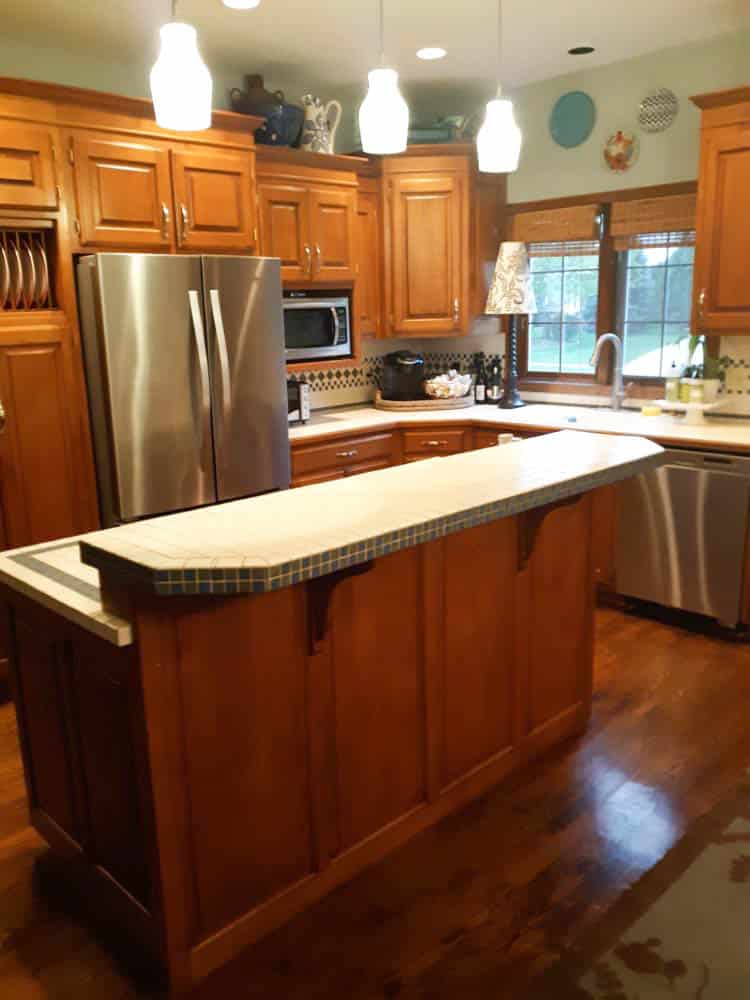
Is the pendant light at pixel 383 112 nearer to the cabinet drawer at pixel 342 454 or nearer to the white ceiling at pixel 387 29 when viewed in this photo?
the white ceiling at pixel 387 29

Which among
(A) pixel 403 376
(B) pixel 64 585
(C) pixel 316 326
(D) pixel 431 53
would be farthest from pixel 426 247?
(B) pixel 64 585

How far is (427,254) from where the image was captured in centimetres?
465

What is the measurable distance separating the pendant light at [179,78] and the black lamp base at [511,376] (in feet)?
9.92

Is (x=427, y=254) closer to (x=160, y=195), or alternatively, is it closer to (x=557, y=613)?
(x=160, y=195)

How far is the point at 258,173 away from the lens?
394cm

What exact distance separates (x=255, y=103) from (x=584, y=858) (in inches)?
140

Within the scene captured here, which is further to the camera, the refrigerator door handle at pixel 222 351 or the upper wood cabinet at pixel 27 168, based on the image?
the refrigerator door handle at pixel 222 351

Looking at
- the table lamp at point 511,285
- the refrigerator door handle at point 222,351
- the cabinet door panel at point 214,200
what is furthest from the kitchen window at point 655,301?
the refrigerator door handle at point 222,351

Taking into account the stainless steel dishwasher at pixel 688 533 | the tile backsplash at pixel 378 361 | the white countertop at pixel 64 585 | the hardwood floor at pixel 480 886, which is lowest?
the hardwood floor at pixel 480 886

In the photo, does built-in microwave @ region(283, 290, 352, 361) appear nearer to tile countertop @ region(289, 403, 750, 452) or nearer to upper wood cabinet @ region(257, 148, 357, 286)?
upper wood cabinet @ region(257, 148, 357, 286)

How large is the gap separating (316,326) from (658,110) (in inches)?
79.6

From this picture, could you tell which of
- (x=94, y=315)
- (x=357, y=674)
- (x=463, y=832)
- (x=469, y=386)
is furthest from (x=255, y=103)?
(x=463, y=832)

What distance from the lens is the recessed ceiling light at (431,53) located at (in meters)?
3.91

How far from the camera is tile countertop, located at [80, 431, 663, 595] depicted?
157cm
